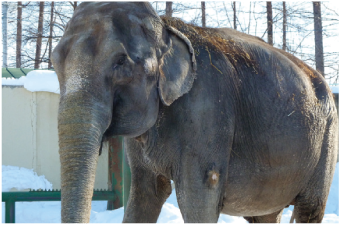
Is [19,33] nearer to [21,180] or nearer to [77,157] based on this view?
[21,180]

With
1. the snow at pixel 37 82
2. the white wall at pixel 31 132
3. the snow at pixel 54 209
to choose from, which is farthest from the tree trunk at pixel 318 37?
the snow at pixel 37 82

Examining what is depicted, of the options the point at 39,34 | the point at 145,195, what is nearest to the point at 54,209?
the point at 145,195

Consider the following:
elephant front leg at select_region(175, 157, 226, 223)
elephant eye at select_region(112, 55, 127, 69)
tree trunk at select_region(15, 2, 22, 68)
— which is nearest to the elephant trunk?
elephant eye at select_region(112, 55, 127, 69)

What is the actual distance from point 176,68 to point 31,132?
6218 millimetres

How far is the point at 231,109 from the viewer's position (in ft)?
9.74

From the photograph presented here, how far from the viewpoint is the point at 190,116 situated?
9.05 ft

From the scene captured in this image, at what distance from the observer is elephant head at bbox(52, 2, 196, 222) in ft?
7.16

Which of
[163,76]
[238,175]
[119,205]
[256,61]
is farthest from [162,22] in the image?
[119,205]

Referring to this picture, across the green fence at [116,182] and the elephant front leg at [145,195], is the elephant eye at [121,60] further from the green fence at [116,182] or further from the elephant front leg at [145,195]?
the green fence at [116,182]

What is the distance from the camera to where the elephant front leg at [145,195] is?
3.29 m

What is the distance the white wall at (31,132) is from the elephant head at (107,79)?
5.90 metres

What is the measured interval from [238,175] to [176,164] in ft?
1.58

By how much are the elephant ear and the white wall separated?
5848mm

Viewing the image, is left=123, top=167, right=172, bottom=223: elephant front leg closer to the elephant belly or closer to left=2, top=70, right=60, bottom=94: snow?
the elephant belly
